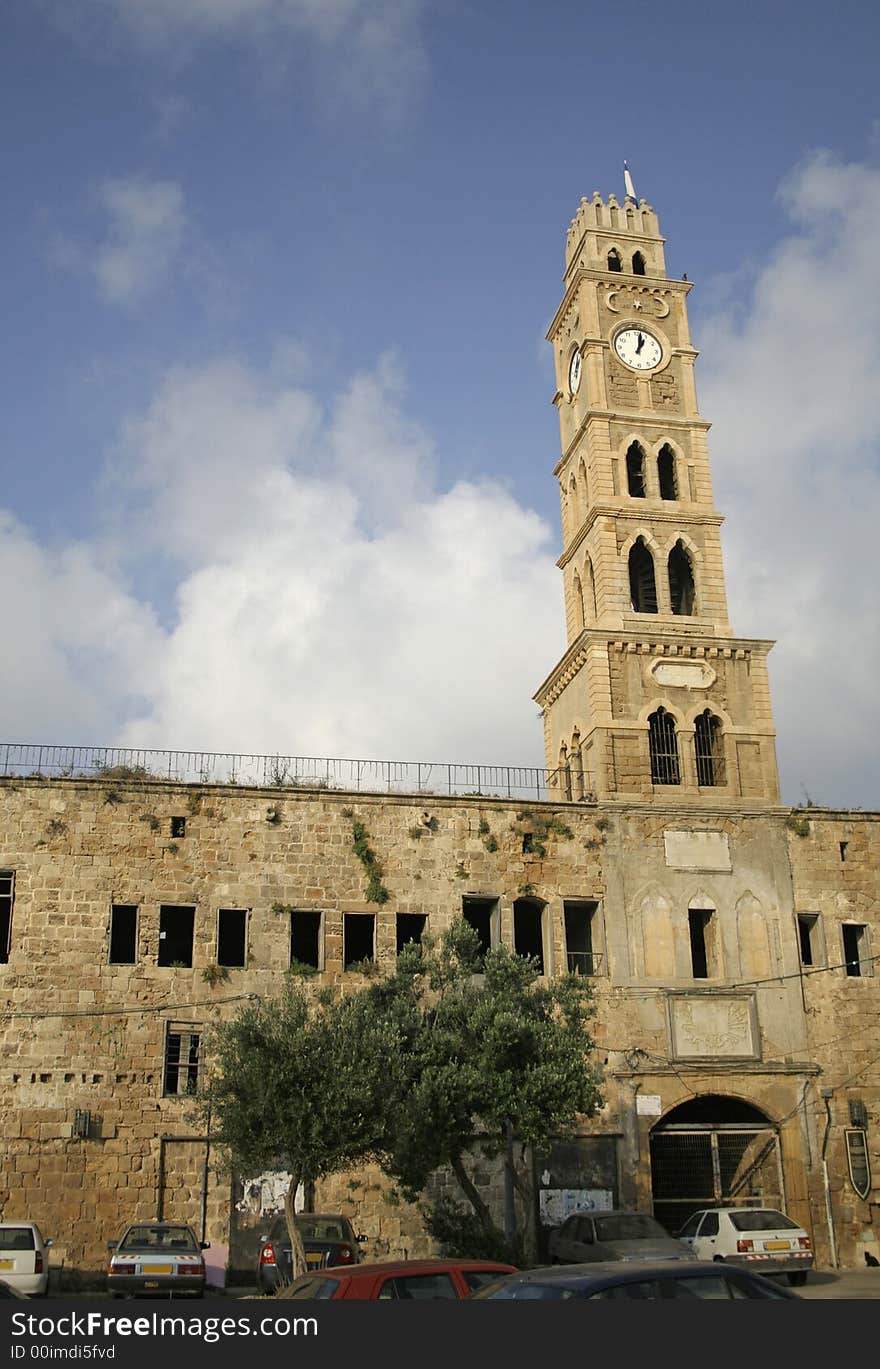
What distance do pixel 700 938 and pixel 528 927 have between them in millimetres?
4297

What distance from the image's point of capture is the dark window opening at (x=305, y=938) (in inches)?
1180

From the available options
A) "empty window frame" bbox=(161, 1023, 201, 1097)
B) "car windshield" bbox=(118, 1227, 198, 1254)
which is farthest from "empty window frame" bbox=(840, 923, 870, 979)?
"car windshield" bbox=(118, 1227, 198, 1254)

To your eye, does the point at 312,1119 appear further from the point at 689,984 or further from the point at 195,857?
the point at 689,984

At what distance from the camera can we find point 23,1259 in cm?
2086

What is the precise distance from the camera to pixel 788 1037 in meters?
30.4

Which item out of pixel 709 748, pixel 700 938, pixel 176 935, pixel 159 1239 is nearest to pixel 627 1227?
pixel 159 1239

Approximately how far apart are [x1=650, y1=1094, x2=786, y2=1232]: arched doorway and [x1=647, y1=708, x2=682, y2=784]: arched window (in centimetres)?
793

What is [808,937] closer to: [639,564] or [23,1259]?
[639,564]

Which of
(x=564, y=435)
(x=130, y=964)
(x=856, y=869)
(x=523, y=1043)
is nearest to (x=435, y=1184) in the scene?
(x=523, y=1043)

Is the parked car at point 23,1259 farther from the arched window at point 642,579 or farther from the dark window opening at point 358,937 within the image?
the arched window at point 642,579

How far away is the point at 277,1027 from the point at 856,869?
17069 mm

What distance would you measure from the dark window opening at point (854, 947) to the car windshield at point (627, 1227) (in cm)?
1011

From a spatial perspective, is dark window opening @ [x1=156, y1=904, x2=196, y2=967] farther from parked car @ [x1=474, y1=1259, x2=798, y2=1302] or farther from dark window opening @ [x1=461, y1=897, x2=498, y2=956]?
parked car @ [x1=474, y1=1259, x2=798, y2=1302]

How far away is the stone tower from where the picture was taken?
1304 inches
